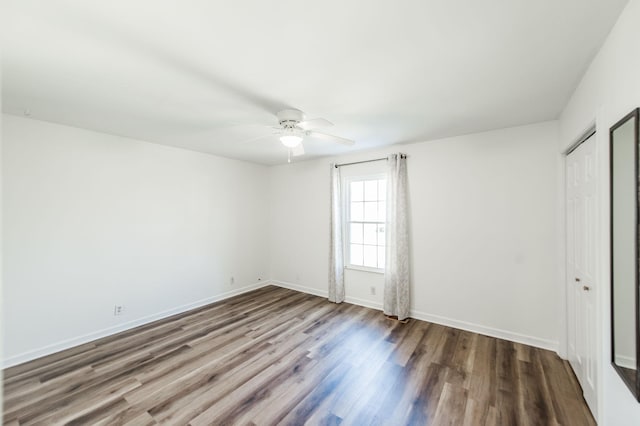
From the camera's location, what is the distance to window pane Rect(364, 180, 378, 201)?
4535 millimetres

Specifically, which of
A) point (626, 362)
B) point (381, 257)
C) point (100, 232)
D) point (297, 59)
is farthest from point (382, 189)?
point (100, 232)

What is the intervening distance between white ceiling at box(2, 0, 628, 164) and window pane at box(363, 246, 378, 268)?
7.04 feet

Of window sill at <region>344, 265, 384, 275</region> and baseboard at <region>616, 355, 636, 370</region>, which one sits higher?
baseboard at <region>616, 355, 636, 370</region>

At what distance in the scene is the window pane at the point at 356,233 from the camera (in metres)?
4.72

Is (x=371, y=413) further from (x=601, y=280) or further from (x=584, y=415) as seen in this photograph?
(x=601, y=280)

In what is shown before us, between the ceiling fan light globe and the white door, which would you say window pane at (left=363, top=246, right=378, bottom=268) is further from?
the ceiling fan light globe

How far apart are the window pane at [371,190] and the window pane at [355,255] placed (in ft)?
2.64

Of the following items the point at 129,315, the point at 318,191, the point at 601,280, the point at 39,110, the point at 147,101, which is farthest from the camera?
the point at 318,191

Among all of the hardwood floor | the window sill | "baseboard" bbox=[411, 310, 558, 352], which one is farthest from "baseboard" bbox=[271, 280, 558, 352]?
the window sill

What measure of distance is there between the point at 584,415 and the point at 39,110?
544 cm

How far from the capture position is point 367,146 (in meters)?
4.21

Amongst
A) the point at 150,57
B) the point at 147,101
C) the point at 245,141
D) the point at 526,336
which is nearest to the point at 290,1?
the point at 150,57

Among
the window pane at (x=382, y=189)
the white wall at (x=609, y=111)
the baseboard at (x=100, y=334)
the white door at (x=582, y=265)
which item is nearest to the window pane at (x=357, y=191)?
the window pane at (x=382, y=189)

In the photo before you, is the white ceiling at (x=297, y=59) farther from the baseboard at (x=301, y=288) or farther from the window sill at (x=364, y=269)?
the baseboard at (x=301, y=288)
